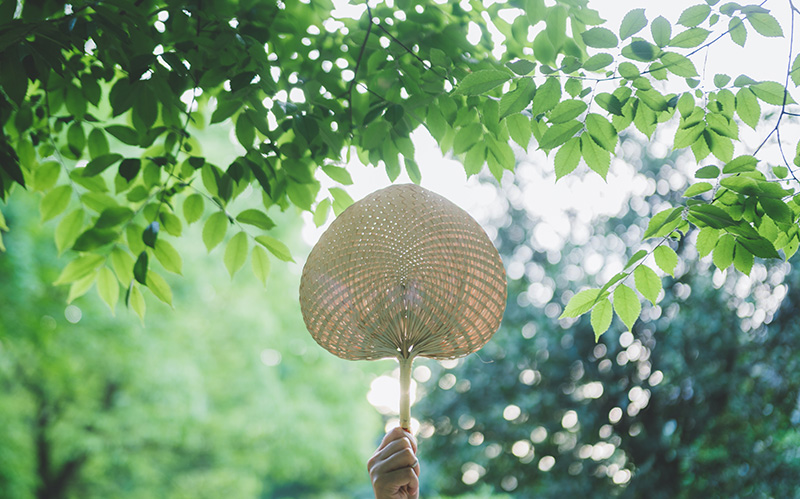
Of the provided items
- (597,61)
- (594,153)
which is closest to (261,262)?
(594,153)

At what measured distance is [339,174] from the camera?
6.07 ft

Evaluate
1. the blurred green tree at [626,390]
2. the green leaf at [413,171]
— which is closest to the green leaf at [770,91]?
the green leaf at [413,171]

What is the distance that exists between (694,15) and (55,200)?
81.2 inches

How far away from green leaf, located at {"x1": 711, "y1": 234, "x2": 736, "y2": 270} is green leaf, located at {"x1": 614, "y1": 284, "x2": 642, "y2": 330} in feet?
0.73

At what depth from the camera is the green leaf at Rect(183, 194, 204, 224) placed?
1966 mm

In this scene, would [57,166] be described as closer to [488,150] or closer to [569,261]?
[488,150]

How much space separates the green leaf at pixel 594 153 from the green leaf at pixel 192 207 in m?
1.21

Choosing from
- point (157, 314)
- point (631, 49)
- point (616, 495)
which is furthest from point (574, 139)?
point (157, 314)

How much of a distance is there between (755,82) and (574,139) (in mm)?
418

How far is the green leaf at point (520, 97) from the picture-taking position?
1.37 meters

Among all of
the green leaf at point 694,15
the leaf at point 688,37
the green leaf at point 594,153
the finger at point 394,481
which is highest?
the green leaf at point 694,15

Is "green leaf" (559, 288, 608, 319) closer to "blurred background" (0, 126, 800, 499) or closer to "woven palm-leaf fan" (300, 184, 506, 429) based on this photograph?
"woven palm-leaf fan" (300, 184, 506, 429)

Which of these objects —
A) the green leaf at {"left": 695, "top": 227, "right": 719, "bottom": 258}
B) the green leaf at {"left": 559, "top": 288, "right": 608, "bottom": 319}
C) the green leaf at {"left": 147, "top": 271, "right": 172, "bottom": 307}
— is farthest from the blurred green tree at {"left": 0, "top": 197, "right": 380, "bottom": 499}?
the green leaf at {"left": 695, "top": 227, "right": 719, "bottom": 258}

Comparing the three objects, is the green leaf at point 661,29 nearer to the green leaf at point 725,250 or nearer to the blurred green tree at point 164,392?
the green leaf at point 725,250
